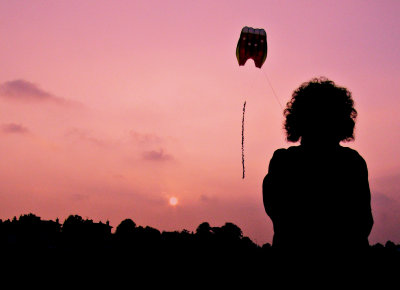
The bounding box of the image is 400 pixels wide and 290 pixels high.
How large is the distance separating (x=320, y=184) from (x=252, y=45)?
64.3ft

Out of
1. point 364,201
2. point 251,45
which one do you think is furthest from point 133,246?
point 251,45

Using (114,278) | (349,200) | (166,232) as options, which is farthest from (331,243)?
(166,232)

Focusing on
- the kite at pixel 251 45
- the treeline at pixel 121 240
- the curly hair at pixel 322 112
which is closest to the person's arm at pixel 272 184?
the curly hair at pixel 322 112

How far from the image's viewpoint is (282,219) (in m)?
2.90

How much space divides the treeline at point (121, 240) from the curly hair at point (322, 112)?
33.0ft

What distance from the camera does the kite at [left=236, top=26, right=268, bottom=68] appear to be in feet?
70.7

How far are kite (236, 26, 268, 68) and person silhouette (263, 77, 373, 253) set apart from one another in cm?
1899

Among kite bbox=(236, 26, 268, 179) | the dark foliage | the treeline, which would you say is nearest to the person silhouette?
the dark foliage

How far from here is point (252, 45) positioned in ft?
71.1

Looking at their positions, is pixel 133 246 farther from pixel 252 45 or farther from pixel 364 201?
pixel 252 45

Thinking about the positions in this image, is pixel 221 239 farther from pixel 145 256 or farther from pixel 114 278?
pixel 114 278

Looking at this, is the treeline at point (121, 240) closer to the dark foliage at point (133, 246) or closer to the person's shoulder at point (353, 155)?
the dark foliage at point (133, 246)

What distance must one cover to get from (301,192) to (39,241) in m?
10.7

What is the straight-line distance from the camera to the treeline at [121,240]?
39.4ft
